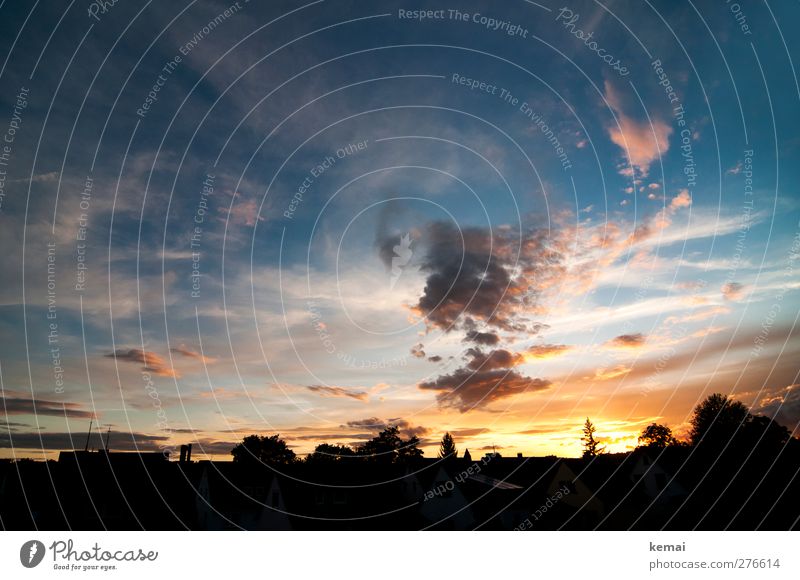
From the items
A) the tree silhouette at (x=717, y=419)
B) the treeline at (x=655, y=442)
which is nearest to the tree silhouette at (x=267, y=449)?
the treeline at (x=655, y=442)

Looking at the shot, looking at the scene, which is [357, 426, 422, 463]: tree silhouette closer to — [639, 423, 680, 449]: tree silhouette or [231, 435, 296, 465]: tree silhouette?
[231, 435, 296, 465]: tree silhouette

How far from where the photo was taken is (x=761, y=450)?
2633 inches

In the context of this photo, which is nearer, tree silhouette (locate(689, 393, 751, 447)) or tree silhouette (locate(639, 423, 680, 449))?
tree silhouette (locate(689, 393, 751, 447))

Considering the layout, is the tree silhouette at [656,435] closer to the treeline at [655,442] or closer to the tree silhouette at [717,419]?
the treeline at [655,442]

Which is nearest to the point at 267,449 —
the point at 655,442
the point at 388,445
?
the point at 388,445
